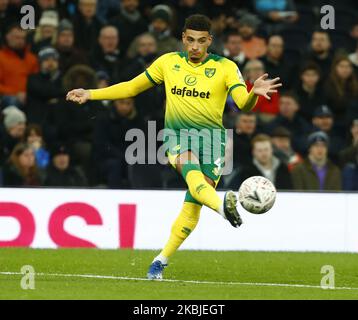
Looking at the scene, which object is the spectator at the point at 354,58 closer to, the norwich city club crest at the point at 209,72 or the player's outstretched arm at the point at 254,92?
the norwich city club crest at the point at 209,72

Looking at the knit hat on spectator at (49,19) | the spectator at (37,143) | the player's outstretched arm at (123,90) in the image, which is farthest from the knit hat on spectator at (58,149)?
the player's outstretched arm at (123,90)

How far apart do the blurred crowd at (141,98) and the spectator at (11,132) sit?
0.01 m

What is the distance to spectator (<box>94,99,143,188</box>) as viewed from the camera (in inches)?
698

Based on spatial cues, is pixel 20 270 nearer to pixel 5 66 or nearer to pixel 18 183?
pixel 18 183

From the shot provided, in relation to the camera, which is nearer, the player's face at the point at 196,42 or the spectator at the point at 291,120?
the player's face at the point at 196,42

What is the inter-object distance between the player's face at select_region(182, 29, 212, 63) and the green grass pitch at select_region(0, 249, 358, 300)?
87.7 inches

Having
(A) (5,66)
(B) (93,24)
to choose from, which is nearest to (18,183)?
(A) (5,66)

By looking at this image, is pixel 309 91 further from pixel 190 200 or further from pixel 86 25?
pixel 190 200

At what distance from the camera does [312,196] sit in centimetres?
1652

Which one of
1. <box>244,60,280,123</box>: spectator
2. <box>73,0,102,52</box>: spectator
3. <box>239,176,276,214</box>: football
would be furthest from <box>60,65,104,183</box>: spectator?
<box>239,176,276,214</box>: football

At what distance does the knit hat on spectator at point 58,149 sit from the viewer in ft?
57.8

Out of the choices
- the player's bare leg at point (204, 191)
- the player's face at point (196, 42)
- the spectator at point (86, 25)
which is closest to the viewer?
the player's bare leg at point (204, 191)

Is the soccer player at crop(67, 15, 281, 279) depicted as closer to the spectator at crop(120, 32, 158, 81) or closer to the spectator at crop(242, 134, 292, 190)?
the spectator at crop(242, 134, 292, 190)

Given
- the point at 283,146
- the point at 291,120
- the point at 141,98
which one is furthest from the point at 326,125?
the point at 141,98
